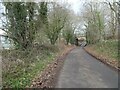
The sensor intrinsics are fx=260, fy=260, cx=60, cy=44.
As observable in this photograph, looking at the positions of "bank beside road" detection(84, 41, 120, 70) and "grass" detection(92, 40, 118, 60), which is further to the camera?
"grass" detection(92, 40, 118, 60)

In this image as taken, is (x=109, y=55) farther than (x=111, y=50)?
No

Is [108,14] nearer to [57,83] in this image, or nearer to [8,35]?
[8,35]

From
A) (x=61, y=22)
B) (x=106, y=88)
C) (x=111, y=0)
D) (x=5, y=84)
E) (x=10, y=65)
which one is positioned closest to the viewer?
(x=106, y=88)

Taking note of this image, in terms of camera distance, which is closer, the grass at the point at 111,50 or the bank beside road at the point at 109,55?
the bank beside road at the point at 109,55

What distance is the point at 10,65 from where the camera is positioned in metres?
15.7

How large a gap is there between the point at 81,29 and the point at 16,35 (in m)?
61.2

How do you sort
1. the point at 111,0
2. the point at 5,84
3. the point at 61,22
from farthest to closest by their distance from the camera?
the point at 61,22, the point at 111,0, the point at 5,84

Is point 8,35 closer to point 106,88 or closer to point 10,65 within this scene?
point 10,65

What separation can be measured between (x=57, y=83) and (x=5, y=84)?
2.68 metres

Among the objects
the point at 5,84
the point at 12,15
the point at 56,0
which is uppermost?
the point at 56,0

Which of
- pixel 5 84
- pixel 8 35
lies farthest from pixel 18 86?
pixel 8 35

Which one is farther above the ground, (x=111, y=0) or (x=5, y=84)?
(x=111, y=0)

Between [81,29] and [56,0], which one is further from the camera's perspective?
[81,29]

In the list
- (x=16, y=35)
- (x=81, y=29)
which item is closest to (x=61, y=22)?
(x=16, y=35)
